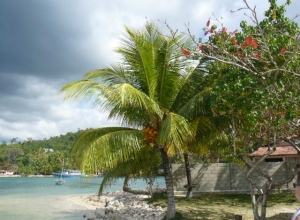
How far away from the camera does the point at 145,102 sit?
8656mm

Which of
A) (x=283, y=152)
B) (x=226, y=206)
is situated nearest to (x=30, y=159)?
(x=283, y=152)

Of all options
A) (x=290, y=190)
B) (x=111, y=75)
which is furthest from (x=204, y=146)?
(x=290, y=190)

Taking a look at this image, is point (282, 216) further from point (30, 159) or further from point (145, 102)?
point (30, 159)

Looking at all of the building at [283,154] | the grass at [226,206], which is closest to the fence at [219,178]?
the grass at [226,206]

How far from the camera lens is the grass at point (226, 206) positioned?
34.5 ft

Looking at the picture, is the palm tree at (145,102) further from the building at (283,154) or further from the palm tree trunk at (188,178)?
the building at (283,154)

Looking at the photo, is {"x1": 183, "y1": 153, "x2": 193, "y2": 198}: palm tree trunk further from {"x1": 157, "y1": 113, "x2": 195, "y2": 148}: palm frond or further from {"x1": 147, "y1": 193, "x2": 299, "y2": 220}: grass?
{"x1": 157, "y1": 113, "x2": 195, "y2": 148}: palm frond

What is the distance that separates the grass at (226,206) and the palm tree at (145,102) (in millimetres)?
1736

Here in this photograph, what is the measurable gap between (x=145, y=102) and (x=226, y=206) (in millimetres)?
6129

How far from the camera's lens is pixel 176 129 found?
326 inches

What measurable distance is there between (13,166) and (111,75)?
98.3m

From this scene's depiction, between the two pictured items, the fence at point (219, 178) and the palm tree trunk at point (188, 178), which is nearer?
the palm tree trunk at point (188, 178)

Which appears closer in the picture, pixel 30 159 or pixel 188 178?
pixel 188 178

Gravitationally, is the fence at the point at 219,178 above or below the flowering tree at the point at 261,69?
below
